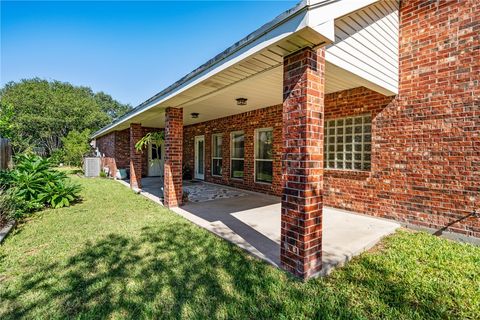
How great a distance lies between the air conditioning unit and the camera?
13141 mm

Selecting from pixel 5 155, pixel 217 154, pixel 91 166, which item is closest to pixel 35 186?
pixel 5 155

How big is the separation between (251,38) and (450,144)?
371 cm

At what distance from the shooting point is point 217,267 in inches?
112

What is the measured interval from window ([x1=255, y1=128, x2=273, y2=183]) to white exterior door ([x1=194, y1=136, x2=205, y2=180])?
3889 mm

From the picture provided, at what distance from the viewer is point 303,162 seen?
2.51m

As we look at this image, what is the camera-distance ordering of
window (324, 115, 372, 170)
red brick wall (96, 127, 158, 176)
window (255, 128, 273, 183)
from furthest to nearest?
red brick wall (96, 127, 158, 176) < window (255, 128, 273, 183) < window (324, 115, 372, 170)

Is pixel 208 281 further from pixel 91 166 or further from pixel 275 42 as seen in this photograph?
pixel 91 166

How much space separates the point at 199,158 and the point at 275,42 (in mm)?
9319

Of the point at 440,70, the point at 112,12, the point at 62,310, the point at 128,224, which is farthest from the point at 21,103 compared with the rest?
the point at 440,70

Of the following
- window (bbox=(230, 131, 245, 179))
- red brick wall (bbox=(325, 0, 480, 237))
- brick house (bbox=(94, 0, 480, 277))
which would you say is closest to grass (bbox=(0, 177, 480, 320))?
brick house (bbox=(94, 0, 480, 277))

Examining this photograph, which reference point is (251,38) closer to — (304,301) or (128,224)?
(304,301)

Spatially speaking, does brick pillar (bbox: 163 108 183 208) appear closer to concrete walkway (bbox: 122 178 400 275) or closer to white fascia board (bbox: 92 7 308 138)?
concrete walkway (bbox: 122 178 400 275)

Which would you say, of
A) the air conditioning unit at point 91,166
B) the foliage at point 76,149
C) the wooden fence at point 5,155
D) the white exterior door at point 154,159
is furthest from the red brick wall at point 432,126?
the foliage at point 76,149

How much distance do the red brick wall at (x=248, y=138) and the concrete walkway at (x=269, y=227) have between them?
1.19m
